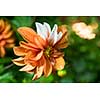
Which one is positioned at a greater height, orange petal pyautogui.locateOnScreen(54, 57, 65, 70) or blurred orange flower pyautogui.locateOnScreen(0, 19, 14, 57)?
blurred orange flower pyautogui.locateOnScreen(0, 19, 14, 57)

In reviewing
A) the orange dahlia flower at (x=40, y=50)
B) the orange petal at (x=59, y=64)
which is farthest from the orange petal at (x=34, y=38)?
the orange petal at (x=59, y=64)

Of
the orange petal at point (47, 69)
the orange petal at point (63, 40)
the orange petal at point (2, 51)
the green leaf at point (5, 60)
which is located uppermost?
the orange petal at point (63, 40)

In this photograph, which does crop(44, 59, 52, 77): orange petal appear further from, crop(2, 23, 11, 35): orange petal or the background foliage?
crop(2, 23, 11, 35): orange petal

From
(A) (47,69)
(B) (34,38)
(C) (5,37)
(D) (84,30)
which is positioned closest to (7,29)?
(C) (5,37)

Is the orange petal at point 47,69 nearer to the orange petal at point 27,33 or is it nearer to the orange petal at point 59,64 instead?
the orange petal at point 59,64

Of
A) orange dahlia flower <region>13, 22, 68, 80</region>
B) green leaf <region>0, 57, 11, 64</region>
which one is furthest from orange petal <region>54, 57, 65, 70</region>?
green leaf <region>0, 57, 11, 64</region>

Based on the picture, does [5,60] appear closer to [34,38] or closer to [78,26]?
[34,38]
